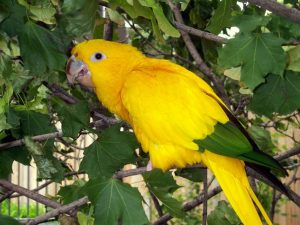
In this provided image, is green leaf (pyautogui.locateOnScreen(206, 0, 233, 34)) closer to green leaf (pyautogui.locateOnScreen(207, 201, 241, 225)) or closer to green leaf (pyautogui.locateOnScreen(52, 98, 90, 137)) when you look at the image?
green leaf (pyautogui.locateOnScreen(52, 98, 90, 137))

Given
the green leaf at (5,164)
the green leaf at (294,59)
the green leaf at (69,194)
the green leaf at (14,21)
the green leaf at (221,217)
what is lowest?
the green leaf at (221,217)

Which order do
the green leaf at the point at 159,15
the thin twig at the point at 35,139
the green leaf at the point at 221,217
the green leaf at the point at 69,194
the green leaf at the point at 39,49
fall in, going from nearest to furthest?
the green leaf at the point at 159,15 < the green leaf at the point at 39,49 < the thin twig at the point at 35,139 < the green leaf at the point at 69,194 < the green leaf at the point at 221,217

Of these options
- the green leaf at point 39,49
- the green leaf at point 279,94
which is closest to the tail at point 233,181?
the green leaf at point 279,94

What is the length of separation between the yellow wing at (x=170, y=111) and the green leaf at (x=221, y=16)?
0.17 metres

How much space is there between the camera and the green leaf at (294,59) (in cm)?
95

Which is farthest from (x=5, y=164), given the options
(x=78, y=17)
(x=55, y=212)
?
(x=78, y=17)

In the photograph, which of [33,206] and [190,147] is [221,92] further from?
[33,206]

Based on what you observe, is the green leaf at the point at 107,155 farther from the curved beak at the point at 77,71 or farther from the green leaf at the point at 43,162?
the curved beak at the point at 77,71

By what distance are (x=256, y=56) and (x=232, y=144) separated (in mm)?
184

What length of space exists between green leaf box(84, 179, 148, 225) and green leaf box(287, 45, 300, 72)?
15.9 inches

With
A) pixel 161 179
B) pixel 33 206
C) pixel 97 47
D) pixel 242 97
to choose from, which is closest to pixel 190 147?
pixel 161 179

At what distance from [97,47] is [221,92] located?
0.44 metres

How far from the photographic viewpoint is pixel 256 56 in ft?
3.00

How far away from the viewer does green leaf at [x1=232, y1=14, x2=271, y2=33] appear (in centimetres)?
89
